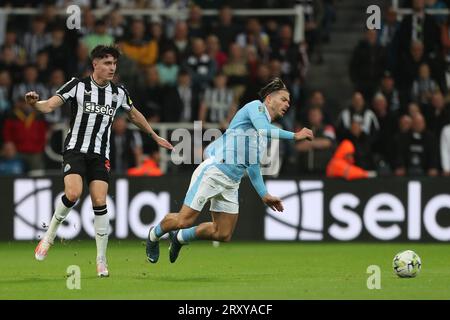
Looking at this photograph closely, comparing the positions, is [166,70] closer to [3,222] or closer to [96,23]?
[96,23]

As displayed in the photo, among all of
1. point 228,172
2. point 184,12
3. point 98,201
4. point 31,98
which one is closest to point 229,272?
point 228,172

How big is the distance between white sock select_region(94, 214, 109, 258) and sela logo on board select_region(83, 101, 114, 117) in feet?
3.42

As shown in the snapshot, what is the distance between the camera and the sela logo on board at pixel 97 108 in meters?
12.0

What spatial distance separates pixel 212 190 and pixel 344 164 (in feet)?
21.0

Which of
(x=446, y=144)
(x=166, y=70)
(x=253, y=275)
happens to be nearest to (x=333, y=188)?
(x=446, y=144)

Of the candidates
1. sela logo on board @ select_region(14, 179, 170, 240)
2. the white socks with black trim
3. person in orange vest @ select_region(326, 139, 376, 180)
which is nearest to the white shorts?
the white socks with black trim

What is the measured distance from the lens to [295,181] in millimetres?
17516

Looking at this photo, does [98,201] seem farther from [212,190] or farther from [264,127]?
[264,127]

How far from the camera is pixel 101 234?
11.8 meters

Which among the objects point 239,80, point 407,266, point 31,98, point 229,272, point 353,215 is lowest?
point 229,272

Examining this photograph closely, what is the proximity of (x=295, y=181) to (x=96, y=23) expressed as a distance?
186 inches

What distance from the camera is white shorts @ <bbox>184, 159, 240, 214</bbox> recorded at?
12.1 m

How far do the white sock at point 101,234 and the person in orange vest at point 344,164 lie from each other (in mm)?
6755

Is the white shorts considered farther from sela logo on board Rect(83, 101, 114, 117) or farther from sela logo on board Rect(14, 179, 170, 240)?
sela logo on board Rect(14, 179, 170, 240)
